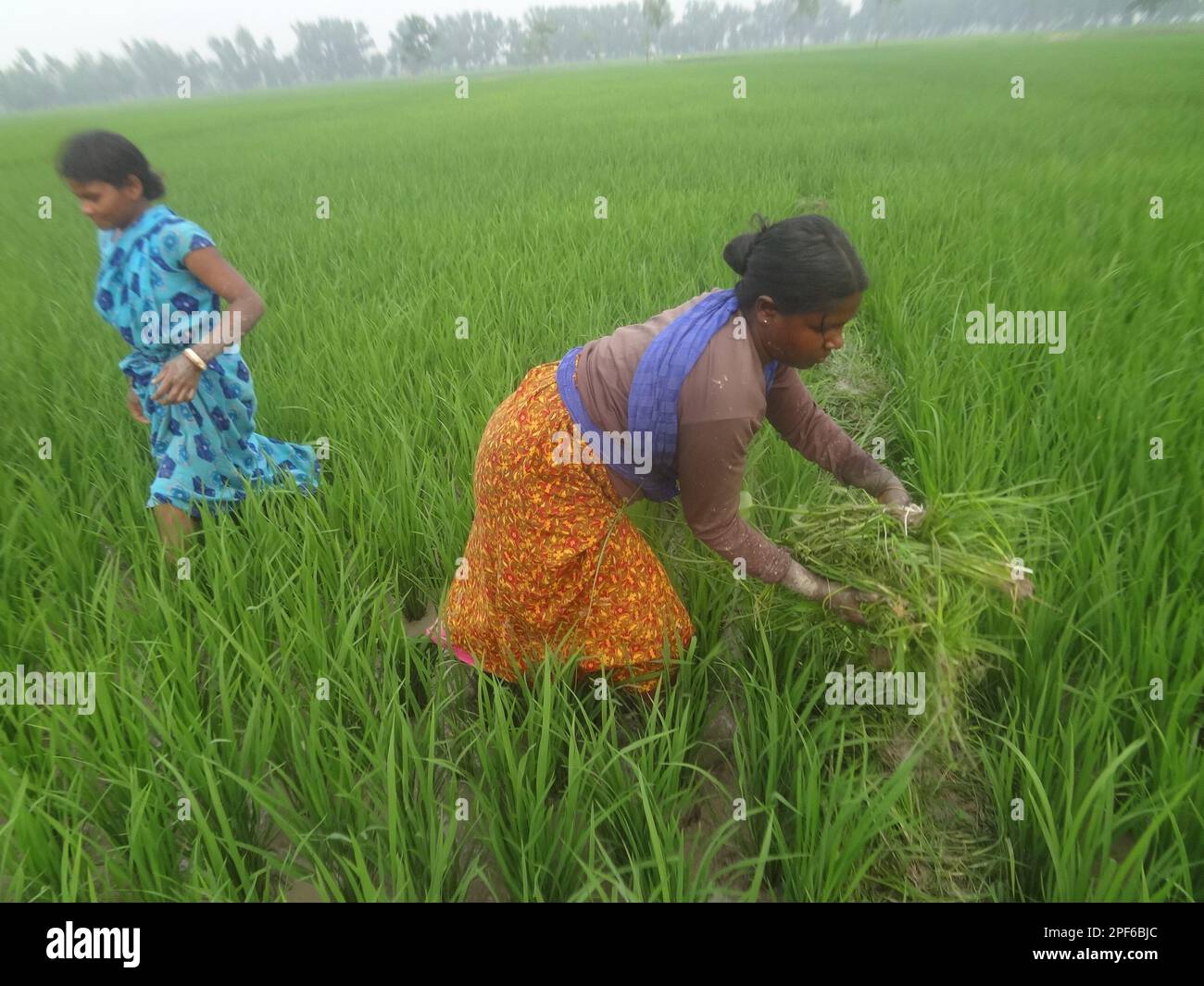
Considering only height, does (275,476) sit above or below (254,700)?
above

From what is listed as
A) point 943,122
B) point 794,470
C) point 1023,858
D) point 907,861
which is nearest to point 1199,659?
point 1023,858

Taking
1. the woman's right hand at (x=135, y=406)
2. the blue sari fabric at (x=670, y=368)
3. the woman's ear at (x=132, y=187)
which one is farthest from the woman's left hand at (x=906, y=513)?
the woman's right hand at (x=135, y=406)

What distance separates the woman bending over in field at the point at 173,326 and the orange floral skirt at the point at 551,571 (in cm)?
85

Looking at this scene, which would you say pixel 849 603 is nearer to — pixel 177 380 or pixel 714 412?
pixel 714 412

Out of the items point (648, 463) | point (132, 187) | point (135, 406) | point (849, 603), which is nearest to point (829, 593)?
point (849, 603)

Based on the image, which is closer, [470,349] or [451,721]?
[451,721]

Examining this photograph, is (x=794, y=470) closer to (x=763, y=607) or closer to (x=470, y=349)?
(x=763, y=607)

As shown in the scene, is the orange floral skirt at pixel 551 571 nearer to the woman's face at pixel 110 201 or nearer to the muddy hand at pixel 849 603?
the muddy hand at pixel 849 603

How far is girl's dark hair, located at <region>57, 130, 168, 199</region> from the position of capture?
1.42 m

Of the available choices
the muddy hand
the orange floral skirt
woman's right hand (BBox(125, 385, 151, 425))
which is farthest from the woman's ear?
the muddy hand

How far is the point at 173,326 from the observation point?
1640 millimetres

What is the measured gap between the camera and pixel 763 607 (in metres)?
1.32

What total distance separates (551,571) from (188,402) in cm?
121

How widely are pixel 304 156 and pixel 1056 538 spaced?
32.3 feet
